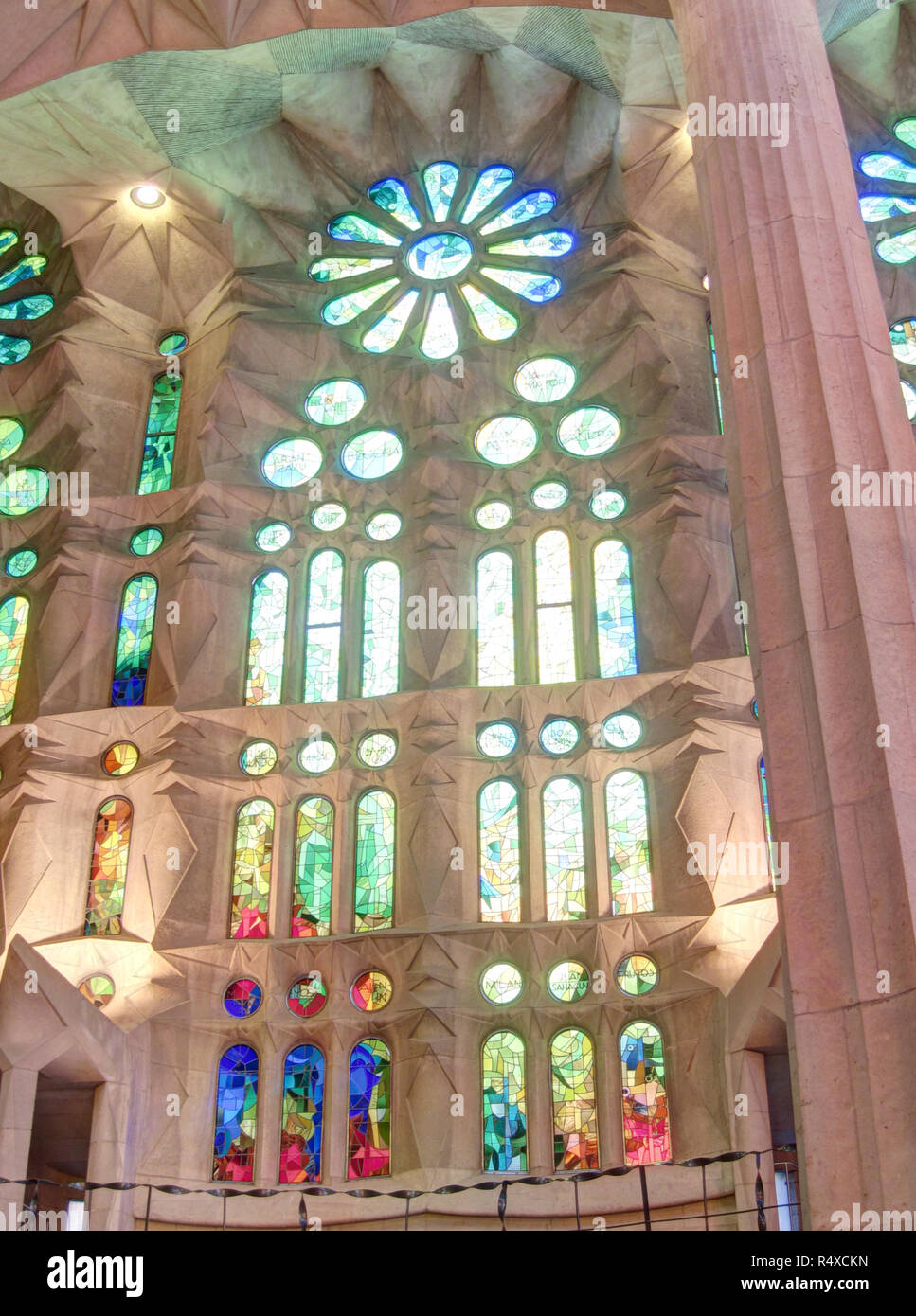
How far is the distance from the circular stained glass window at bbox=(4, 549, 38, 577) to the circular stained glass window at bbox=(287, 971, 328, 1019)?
832 cm

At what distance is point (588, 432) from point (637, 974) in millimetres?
8834

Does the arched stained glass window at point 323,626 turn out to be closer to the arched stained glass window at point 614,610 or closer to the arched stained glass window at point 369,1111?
the arched stained glass window at point 614,610

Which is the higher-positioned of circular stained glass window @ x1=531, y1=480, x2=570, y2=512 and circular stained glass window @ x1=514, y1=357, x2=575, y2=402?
circular stained glass window @ x1=514, y1=357, x2=575, y2=402

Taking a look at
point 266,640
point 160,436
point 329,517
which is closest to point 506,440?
point 329,517

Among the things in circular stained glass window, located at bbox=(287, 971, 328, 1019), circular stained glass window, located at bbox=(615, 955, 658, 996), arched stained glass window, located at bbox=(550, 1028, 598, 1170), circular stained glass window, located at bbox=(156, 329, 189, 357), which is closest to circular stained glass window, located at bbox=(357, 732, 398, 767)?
circular stained glass window, located at bbox=(287, 971, 328, 1019)

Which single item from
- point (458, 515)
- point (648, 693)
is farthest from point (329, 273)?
point (648, 693)

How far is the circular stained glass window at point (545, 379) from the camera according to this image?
24.1 metres

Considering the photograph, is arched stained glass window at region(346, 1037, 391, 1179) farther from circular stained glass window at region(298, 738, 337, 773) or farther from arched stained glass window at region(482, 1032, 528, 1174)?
circular stained glass window at region(298, 738, 337, 773)

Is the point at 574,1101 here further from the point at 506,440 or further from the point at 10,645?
the point at 10,645

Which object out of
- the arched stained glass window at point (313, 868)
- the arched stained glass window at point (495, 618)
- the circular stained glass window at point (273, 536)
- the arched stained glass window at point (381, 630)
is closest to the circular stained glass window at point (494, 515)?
the arched stained glass window at point (495, 618)

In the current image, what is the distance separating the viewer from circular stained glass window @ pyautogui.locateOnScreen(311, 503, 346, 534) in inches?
936

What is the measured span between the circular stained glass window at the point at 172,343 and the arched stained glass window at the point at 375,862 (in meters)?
9.23

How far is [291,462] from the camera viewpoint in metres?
24.5
